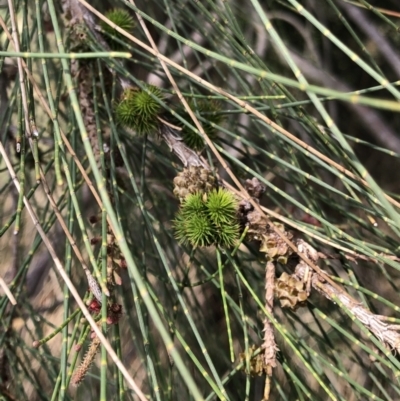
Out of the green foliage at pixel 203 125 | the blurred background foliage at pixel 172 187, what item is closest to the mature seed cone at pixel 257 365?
the blurred background foliage at pixel 172 187

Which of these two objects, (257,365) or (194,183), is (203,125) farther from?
(257,365)

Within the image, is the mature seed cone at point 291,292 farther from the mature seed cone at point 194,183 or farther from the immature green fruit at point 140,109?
the immature green fruit at point 140,109

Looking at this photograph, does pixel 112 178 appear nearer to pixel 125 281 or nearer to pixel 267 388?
pixel 267 388

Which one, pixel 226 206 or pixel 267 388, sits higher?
pixel 226 206

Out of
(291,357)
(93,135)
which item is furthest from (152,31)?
(291,357)

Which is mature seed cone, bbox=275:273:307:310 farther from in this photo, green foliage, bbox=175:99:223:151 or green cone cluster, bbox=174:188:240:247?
green foliage, bbox=175:99:223:151

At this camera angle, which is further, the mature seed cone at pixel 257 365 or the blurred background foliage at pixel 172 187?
the blurred background foliage at pixel 172 187

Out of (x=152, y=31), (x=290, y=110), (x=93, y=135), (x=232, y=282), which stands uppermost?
(x=152, y=31)
